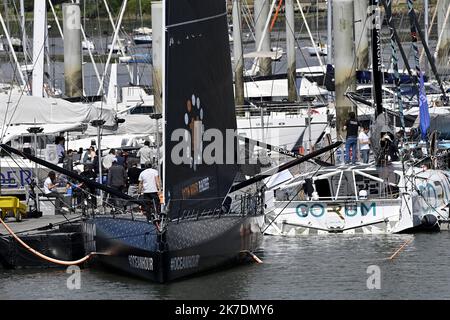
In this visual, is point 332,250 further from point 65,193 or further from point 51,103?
point 51,103

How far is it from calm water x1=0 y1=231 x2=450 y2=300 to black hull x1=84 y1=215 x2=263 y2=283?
8.9 inches

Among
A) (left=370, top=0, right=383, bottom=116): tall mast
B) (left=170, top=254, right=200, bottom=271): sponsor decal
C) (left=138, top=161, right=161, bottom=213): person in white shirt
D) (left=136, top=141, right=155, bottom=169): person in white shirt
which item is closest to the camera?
(left=170, top=254, right=200, bottom=271): sponsor decal

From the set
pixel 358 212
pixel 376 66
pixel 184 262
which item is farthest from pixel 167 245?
pixel 376 66

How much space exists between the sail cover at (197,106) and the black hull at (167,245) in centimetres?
38

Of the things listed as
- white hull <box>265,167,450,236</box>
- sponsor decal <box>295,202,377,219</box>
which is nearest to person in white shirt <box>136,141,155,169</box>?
white hull <box>265,167,450,236</box>

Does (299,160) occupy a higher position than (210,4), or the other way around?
(210,4)

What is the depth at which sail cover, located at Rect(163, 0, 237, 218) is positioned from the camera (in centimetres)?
2250

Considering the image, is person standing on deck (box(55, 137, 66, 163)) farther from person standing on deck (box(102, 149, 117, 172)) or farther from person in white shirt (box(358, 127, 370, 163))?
person in white shirt (box(358, 127, 370, 163))

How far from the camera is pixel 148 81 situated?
74062mm

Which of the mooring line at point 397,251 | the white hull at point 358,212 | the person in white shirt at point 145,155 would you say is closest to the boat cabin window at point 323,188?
the white hull at point 358,212

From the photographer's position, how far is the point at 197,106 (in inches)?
928

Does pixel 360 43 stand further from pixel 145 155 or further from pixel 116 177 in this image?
pixel 116 177
